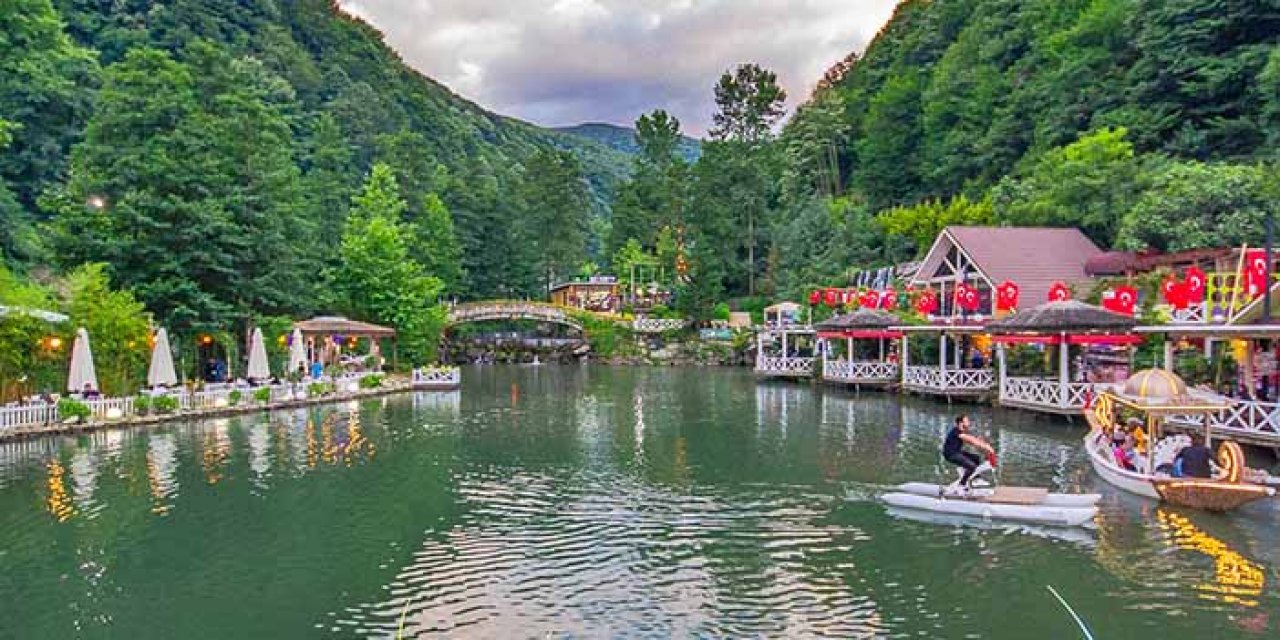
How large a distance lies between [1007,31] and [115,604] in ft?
214

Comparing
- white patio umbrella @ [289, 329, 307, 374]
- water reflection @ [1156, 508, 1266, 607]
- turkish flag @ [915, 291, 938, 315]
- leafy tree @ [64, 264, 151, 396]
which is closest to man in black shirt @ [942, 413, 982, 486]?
water reflection @ [1156, 508, 1266, 607]

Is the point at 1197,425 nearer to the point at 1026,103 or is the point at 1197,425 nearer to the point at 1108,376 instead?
the point at 1108,376

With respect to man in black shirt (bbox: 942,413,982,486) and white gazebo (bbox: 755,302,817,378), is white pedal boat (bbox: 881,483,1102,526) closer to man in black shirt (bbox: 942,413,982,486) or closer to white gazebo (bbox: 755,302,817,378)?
man in black shirt (bbox: 942,413,982,486)

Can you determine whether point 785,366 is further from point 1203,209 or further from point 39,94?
point 39,94

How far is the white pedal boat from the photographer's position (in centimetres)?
1343

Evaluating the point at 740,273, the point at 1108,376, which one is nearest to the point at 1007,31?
the point at 740,273

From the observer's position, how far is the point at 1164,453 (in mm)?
15688

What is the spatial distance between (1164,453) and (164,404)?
82.3ft

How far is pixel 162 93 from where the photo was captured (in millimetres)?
31562

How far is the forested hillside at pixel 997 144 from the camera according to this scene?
123 feet

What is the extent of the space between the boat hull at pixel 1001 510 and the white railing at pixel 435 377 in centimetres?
2914

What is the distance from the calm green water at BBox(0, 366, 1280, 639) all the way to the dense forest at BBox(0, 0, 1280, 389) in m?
12.1

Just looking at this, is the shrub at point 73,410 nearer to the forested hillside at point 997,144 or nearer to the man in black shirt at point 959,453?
the man in black shirt at point 959,453

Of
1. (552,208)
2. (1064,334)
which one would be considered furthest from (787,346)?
(552,208)
